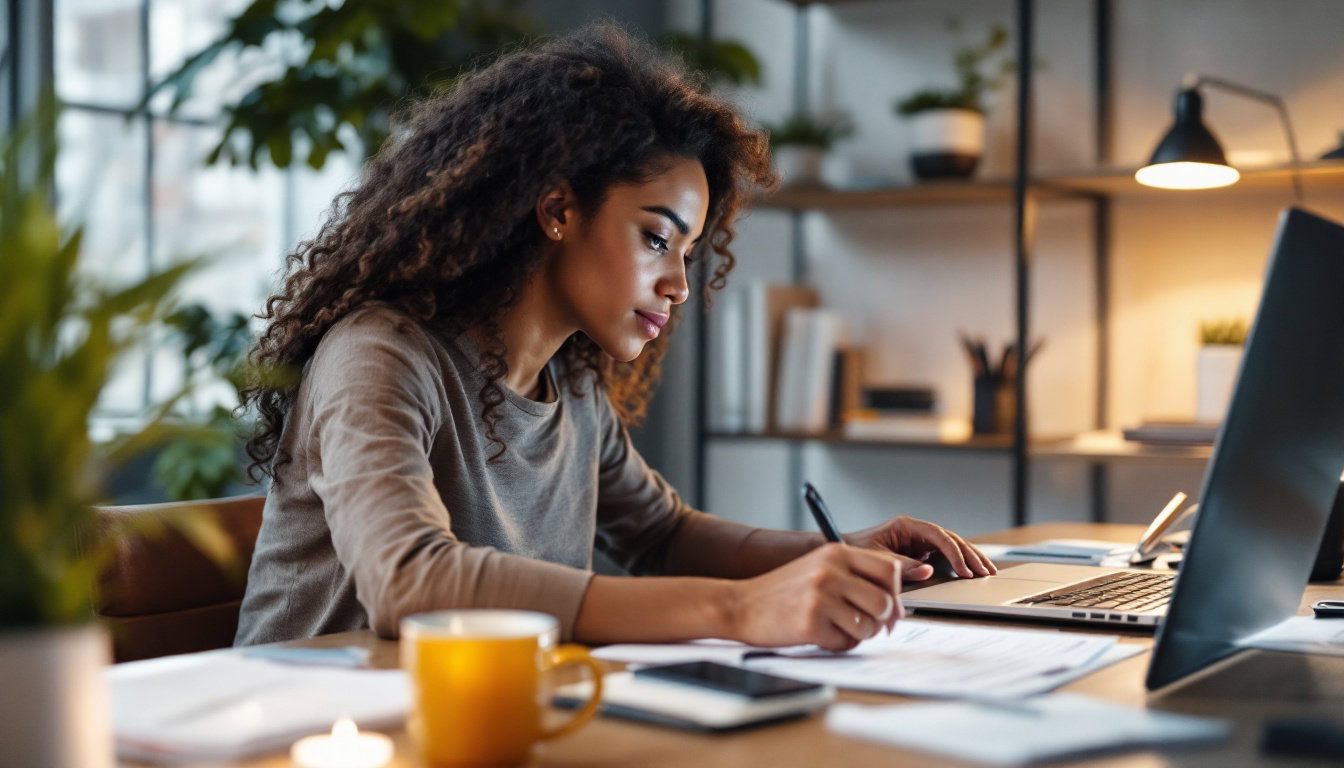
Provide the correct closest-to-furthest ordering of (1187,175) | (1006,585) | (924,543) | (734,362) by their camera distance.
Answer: (1006,585)
(924,543)
(1187,175)
(734,362)

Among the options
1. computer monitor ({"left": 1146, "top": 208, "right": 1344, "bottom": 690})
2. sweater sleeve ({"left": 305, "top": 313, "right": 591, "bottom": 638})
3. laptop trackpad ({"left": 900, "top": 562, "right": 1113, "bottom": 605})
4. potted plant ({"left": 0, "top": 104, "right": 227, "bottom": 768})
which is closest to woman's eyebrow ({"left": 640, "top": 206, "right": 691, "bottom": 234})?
sweater sleeve ({"left": 305, "top": 313, "right": 591, "bottom": 638})

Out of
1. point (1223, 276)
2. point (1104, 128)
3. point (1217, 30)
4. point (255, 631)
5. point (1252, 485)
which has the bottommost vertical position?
point (255, 631)

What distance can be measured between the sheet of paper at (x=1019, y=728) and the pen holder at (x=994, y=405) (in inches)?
85.1

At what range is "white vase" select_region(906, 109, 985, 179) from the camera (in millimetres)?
2926

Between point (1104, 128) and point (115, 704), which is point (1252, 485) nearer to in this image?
point (115, 704)

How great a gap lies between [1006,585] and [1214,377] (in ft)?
5.09

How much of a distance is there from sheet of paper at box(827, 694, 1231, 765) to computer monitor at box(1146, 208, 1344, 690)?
0.36 feet

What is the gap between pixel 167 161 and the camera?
3.19m

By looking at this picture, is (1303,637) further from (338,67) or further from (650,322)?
(338,67)

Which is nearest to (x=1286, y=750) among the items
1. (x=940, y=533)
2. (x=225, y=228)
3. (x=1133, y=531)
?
(x=940, y=533)

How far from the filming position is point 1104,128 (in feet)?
9.83

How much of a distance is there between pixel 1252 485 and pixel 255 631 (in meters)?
0.93

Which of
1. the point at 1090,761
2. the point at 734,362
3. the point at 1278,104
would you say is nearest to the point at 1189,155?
the point at 1278,104

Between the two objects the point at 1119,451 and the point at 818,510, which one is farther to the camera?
the point at 1119,451
